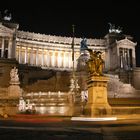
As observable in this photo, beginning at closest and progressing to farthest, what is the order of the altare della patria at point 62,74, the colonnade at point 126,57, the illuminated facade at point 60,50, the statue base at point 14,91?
the altare della patria at point 62,74 < the statue base at point 14,91 < the illuminated facade at point 60,50 < the colonnade at point 126,57

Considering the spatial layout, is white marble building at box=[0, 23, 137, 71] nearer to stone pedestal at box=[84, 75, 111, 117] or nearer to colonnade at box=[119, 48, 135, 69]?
colonnade at box=[119, 48, 135, 69]

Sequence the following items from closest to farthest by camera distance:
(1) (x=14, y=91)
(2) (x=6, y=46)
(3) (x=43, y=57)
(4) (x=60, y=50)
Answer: (1) (x=14, y=91), (2) (x=6, y=46), (3) (x=43, y=57), (4) (x=60, y=50)

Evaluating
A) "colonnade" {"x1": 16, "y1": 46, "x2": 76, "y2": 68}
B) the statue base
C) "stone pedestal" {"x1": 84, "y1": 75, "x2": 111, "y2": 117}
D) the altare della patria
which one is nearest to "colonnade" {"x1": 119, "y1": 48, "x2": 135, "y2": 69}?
the altare della patria

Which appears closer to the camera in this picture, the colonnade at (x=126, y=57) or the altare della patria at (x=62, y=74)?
the altare della patria at (x=62, y=74)

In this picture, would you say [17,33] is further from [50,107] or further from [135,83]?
[50,107]

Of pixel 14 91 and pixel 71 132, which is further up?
pixel 14 91

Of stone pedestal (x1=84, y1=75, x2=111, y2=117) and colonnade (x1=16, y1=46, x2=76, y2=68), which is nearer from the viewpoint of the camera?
stone pedestal (x1=84, y1=75, x2=111, y2=117)

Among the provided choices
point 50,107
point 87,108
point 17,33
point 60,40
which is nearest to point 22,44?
point 17,33

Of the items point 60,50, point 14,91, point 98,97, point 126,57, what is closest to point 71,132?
point 98,97

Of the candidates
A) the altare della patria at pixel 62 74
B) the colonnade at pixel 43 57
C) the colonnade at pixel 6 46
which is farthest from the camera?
the colonnade at pixel 43 57

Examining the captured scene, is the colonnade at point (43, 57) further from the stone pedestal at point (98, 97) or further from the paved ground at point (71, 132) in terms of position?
the paved ground at point (71, 132)

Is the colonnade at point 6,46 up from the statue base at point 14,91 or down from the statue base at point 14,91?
up

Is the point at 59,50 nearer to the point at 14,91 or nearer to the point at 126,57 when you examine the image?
the point at 126,57

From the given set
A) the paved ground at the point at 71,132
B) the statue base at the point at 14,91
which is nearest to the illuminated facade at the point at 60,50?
the statue base at the point at 14,91
